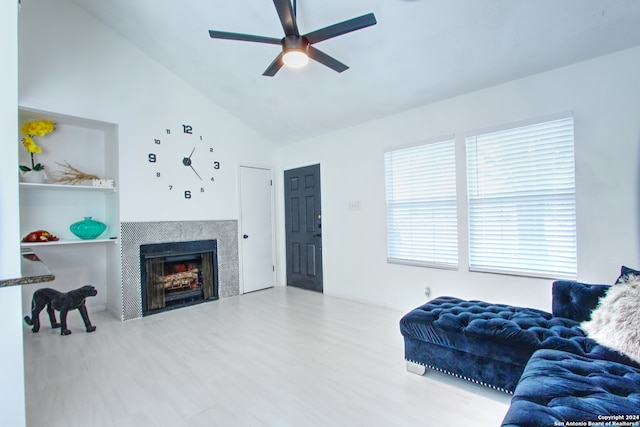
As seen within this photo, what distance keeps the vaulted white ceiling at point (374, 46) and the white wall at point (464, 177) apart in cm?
20

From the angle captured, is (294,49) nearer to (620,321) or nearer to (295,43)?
(295,43)

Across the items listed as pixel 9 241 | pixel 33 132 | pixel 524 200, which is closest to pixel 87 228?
pixel 33 132

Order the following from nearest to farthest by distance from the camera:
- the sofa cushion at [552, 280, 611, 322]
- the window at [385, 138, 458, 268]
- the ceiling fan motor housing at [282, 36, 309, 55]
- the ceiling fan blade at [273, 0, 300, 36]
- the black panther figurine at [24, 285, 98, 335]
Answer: the ceiling fan blade at [273, 0, 300, 36] < the sofa cushion at [552, 280, 611, 322] < the ceiling fan motor housing at [282, 36, 309, 55] < the black panther figurine at [24, 285, 98, 335] < the window at [385, 138, 458, 268]

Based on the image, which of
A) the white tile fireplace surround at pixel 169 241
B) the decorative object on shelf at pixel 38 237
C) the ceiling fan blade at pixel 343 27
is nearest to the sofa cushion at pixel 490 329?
the ceiling fan blade at pixel 343 27

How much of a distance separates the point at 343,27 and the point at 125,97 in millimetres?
3111

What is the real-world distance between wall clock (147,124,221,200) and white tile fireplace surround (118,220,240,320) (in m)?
0.49

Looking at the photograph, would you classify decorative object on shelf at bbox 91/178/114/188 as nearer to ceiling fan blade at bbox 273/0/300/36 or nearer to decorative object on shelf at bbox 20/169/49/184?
decorative object on shelf at bbox 20/169/49/184

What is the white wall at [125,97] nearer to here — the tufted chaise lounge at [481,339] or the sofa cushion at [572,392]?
the tufted chaise lounge at [481,339]

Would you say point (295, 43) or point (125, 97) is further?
point (125, 97)

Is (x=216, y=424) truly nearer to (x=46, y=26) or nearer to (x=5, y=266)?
(x=5, y=266)

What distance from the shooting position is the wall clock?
13.4ft

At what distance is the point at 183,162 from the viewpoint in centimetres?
429

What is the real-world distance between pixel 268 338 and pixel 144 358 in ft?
3.64

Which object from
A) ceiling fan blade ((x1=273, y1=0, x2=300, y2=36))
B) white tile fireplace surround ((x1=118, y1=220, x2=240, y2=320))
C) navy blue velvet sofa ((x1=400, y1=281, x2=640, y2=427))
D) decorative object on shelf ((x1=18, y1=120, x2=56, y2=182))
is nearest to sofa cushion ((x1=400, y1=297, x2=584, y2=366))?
navy blue velvet sofa ((x1=400, y1=281, x2=640, y2=427))
